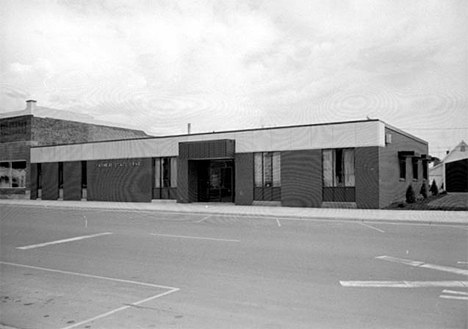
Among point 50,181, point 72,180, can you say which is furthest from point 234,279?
point 50,181

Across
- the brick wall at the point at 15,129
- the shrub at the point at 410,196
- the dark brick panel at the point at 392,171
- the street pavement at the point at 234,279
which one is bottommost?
the street pavement at the point at 234,279

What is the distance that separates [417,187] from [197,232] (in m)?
22.0

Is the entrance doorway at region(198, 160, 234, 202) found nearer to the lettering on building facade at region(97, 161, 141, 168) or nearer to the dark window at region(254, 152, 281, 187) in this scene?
the dark window at region(254, 152, 281, 187)

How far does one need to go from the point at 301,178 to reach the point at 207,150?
5849 mm

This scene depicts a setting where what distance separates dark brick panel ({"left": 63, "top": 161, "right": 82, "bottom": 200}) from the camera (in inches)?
1296

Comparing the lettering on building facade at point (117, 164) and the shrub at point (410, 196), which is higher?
the lettering on building facade at point (117, 164)

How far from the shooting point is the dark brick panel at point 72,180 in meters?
32.9

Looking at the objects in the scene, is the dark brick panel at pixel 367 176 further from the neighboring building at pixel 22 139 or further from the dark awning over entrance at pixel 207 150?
the neighboring building at pixel 22 139

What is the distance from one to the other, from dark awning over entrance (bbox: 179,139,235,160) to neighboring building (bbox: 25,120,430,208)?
0.18 feet

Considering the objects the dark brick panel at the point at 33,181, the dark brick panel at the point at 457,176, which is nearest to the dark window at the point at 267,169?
the dark brick panel at the point at 33,181

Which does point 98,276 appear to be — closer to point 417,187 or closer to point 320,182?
point 320,182

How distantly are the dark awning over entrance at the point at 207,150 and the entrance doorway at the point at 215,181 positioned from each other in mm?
1813

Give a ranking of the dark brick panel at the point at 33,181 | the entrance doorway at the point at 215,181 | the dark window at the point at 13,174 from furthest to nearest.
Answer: the dark window at the point at 13,174, the dark brick panel at the point at 33,181, the entrance doorway at the point at 215,181

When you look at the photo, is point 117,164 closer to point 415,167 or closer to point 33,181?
point 33,181
